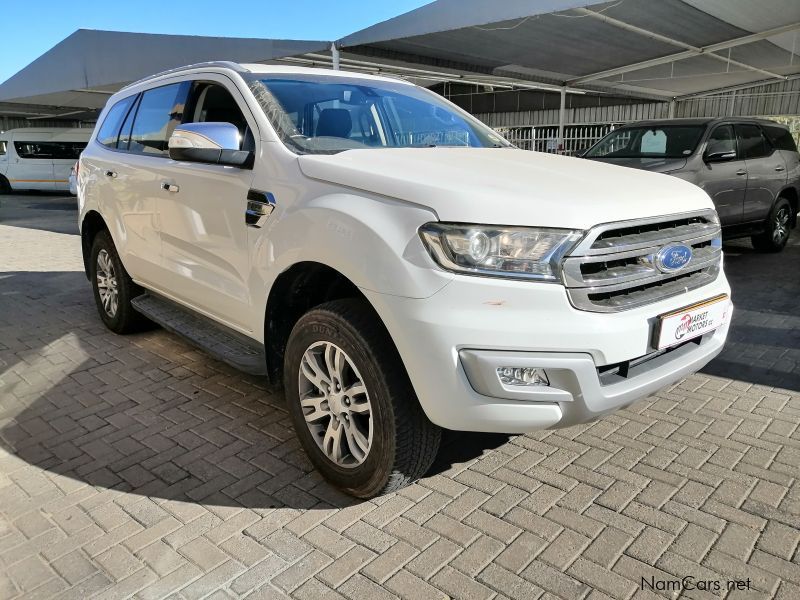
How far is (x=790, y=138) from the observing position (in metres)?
9.09

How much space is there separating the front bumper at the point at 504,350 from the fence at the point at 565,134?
64.8ft

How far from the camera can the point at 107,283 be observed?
200 inches

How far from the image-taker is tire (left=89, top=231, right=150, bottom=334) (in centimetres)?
474

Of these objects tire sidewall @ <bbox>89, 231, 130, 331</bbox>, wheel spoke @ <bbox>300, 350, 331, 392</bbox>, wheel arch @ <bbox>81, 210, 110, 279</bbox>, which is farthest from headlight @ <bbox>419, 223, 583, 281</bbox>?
wheel arch @ <bbox>81, 210, 110, 279</bbox>

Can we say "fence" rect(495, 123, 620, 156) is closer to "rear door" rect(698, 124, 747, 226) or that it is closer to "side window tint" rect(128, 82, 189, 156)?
"rear door" rect(698, 124, 747, 226)

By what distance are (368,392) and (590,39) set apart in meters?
10.3

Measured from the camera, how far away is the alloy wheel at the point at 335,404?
258 cm

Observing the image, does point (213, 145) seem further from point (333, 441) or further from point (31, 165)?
point (31, 165)

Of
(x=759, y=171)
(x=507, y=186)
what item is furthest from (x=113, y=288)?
(x=759, y=171)

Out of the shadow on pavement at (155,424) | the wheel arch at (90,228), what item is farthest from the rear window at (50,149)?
the shadow on pavement at (155,424)

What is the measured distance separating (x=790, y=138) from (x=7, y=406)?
10.3 m

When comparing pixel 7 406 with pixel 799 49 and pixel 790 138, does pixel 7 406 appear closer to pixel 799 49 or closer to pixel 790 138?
pixel 790 138

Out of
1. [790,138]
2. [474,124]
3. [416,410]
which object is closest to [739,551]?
[416,410]

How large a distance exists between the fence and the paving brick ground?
739 inches
